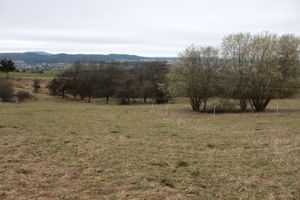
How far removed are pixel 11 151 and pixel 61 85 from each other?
212 feet

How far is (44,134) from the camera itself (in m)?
16.9

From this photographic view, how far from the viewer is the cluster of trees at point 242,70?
105 ft

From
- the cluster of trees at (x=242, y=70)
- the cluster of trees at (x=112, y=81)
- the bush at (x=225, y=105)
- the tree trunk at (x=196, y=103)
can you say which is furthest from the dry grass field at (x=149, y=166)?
the cluster of trees at (x=112, y=81)

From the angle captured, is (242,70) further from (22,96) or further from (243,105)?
(22,96)

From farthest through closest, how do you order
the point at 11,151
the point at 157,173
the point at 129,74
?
1. the point at 129,74
2. the point at 11,151
3. the point at 157,173

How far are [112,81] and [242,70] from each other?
135ft

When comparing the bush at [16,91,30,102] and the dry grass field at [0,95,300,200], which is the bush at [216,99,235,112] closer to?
the dry grass field at [0,95,300,200]

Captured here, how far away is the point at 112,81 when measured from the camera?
70500mm

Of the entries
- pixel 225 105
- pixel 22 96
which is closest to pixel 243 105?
pixel 225 105

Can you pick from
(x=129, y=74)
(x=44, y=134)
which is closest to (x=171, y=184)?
(x=44, y=134)

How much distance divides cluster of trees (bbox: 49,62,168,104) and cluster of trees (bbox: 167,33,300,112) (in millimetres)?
25863

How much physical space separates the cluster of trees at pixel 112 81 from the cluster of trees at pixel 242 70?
84.9 ft

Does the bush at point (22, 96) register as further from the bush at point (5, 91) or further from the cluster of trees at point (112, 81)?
the cluster of trees at point (112, 81)

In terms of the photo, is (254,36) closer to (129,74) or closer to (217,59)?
(217,59)
